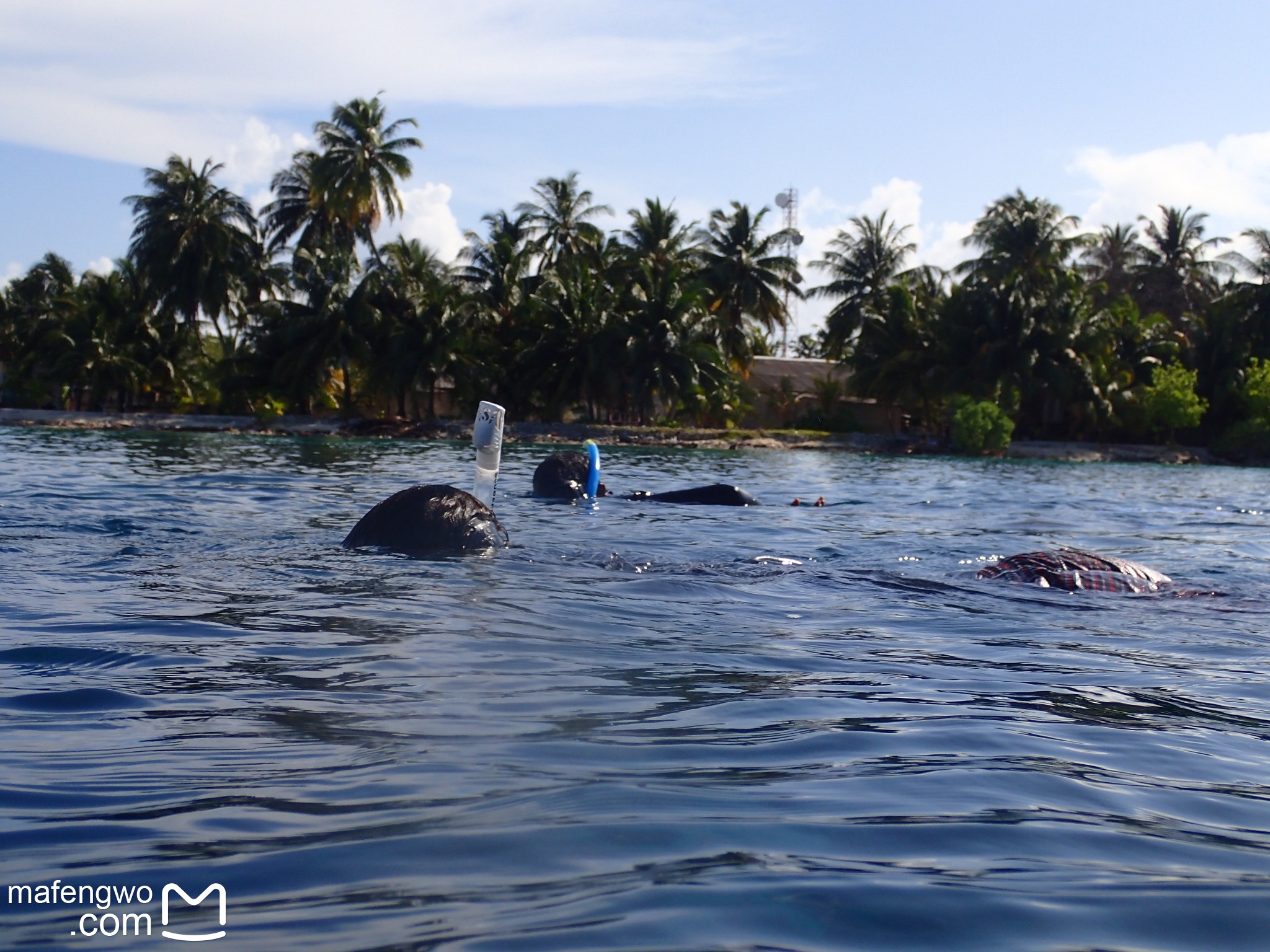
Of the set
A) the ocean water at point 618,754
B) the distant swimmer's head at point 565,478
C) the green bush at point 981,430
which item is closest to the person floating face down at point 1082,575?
the ocean water at point 618,754

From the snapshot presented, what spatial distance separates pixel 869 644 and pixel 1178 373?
41273mm

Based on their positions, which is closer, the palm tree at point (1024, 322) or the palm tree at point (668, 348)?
the palm tree at point (668, 348)

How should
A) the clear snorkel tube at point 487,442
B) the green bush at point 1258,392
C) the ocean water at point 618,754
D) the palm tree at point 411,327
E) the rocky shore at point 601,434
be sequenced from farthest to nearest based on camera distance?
the green bush at point 1258,392
the palm tree at point 411,327
the rocky shore at point 601,434
the clear snorkel tube at point 487,442
the ocean water at point 618,754

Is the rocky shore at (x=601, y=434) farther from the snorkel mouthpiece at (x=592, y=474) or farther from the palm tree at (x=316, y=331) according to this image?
the snorkel mouthpiece at (x=592, y=474)

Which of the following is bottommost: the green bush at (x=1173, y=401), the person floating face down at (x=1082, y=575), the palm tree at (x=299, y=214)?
the person floating face down at (x=1082, y=575)

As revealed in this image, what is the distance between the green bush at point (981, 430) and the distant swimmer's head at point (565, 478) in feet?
88.5

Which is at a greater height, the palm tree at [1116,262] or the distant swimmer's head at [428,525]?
the palm tree at [1116,262]

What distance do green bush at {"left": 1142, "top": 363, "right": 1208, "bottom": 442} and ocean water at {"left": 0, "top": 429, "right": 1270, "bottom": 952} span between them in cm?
3657

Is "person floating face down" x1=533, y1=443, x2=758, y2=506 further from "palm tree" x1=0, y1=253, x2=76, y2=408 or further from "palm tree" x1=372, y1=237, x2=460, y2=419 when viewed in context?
"palm tree" x1=0, y1=253, x2=76, y2=408

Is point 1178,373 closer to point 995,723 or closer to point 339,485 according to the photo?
point 339,485

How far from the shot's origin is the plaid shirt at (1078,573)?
7.01m

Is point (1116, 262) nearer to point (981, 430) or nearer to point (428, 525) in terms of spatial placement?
point (981, 430)

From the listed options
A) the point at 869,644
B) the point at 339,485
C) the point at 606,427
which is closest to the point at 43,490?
the point at 339,485

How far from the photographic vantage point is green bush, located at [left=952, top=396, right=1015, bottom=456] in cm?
3850
